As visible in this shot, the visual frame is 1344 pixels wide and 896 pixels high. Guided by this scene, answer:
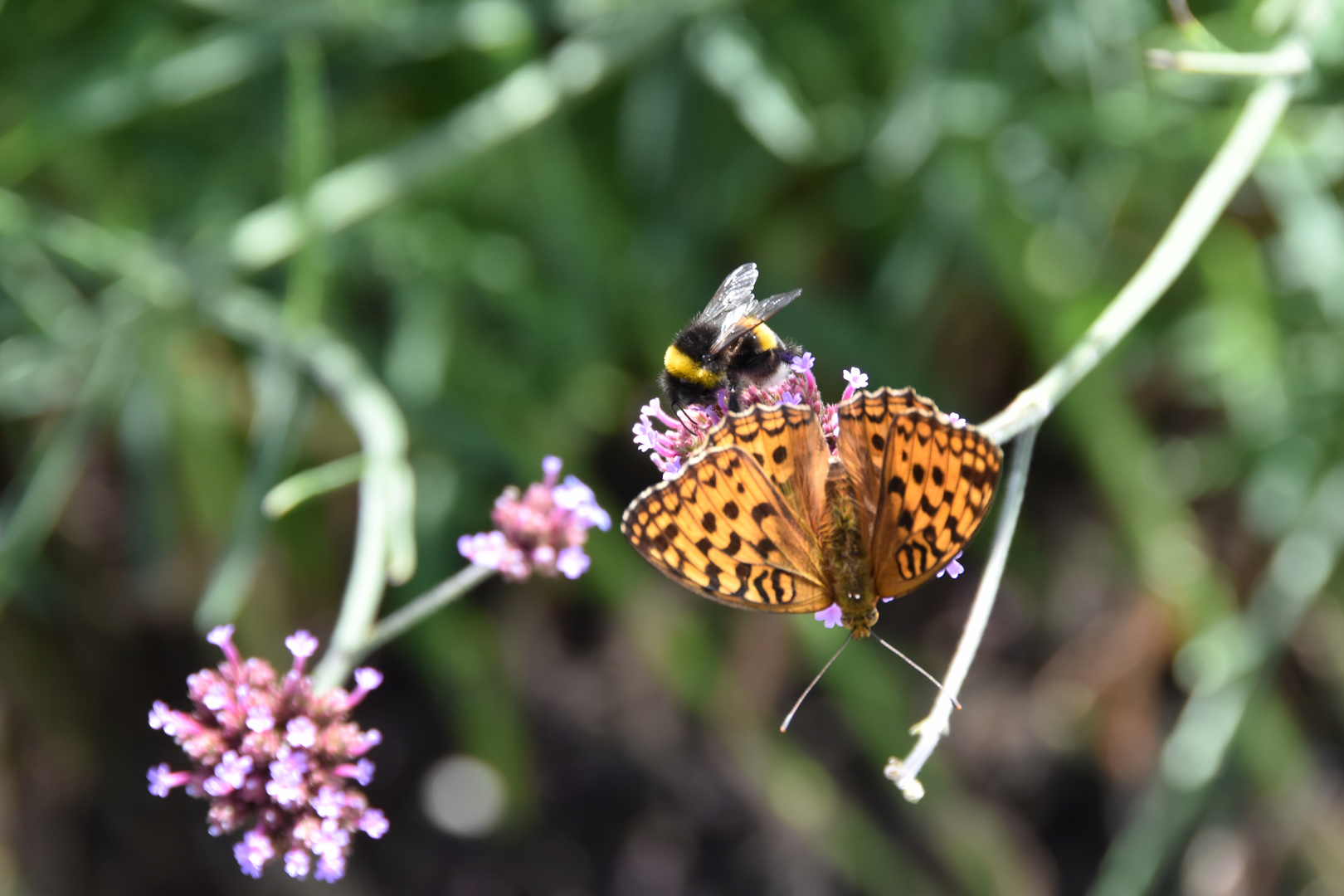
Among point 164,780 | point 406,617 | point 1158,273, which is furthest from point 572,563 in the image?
point 1158,273

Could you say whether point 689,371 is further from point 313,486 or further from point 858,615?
point 313,486

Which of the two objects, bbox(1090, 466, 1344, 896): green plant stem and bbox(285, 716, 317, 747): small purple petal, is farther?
bbox(1090, 466, 1344, 896): green plant stem

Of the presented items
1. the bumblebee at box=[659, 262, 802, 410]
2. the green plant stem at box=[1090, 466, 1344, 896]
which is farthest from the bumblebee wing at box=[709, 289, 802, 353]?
the green plant stem at box=[1090, 466, 1344, 896]

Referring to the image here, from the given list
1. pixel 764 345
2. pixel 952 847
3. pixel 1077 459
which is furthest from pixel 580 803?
pixel 764 345

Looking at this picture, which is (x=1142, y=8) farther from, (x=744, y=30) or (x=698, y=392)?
(x=698, y=392)

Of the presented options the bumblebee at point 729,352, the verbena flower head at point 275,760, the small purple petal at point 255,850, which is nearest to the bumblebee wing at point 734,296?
the bumblebee at point 729,352

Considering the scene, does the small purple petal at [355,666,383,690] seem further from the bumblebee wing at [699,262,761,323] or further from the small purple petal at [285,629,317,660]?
the bumblebee wing at [699,262,761,323]

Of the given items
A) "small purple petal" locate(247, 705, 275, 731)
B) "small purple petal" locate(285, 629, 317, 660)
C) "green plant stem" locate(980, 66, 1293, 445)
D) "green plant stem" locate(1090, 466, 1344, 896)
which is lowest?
"green plant stem" locate(1090, 466, 1344, 896)

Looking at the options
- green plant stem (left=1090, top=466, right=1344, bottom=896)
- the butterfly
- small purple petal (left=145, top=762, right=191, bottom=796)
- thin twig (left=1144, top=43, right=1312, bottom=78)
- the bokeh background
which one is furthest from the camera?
green plant stem (left=1090, top=466, right=1344, bottom=896)

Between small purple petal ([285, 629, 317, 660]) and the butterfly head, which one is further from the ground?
small purple petal ([285, 629, 317, 660])
